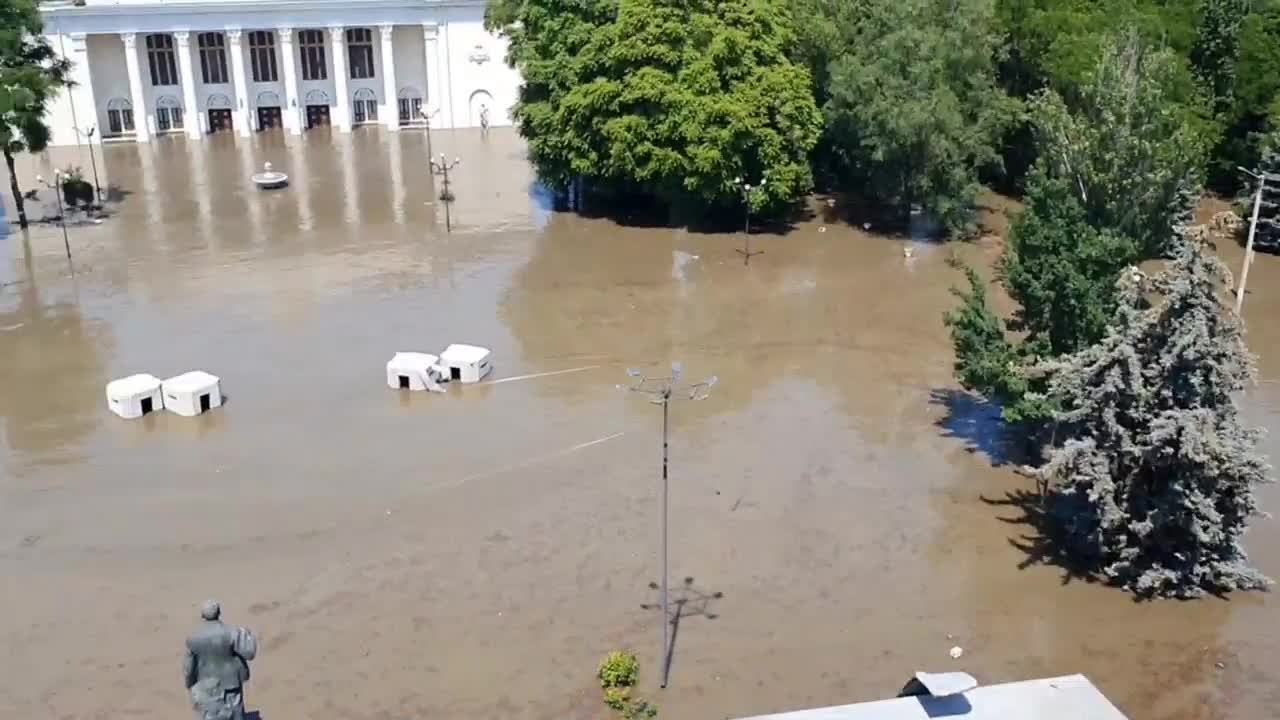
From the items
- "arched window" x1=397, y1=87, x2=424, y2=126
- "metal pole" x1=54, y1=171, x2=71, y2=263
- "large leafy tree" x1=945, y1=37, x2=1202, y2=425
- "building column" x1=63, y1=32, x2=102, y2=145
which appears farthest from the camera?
"arched window" x1=397, y1=87, x2=424, y2=126

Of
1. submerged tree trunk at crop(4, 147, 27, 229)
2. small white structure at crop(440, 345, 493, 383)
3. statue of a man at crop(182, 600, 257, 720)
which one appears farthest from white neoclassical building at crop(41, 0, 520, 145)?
statue of a man at crop(182, 600, 257, 720)

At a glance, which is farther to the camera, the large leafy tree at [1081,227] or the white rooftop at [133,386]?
the white rooftop at [133,386]

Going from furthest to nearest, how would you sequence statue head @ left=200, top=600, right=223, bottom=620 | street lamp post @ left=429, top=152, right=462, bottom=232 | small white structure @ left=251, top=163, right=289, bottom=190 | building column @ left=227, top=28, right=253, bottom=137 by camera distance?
building column @ left=227, top=28, right=253, bottom=137 < small white structure @ left=251, top=163, right=289, bottom=190 < street lamp post @ left=429, top=152, right=462, bottom=232 < statue head @ left=200, top=600, right=223, bottom=620

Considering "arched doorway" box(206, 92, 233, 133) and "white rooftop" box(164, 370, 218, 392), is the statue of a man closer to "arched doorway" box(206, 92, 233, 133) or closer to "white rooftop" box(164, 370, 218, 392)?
"white rooftop" box(164, 370, 218, 392)

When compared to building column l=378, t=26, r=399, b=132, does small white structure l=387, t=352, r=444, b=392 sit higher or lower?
lower

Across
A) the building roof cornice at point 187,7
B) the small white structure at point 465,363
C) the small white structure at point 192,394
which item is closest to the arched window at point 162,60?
the building roof cornice at point 187,7

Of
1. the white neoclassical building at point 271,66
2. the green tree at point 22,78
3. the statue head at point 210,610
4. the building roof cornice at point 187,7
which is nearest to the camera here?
the statue head at point 210,610

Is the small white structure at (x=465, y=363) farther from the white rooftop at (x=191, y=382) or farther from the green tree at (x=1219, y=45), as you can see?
the green tree at (x=1219, y=45)

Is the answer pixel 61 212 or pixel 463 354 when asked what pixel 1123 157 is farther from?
pixel 61 212
